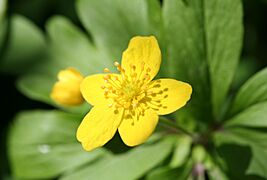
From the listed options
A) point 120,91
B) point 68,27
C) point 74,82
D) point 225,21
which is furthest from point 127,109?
point 68,27

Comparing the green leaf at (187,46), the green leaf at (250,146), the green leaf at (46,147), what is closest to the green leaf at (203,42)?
the green leaf at (187,46)

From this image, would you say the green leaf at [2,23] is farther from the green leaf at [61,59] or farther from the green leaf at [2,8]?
the green leaf at [61,59]

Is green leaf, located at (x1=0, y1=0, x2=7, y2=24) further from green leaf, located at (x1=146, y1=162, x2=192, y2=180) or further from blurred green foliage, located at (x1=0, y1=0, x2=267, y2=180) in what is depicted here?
green leaf, located at (x1=146, y1=162, x2=192, y2=180)

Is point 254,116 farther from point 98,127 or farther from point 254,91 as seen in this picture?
point 98,127

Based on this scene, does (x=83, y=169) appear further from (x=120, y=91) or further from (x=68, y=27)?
→ (x=68, y=27)

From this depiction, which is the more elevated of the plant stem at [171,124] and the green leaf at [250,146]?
the plant stem at [171,124]

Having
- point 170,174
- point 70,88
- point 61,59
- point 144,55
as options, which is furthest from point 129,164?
point 61,59
